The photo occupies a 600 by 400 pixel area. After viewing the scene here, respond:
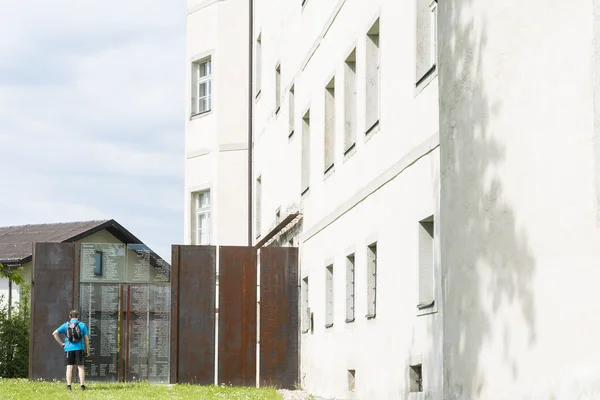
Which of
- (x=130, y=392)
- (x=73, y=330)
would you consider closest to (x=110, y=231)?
(x=73, y=330)

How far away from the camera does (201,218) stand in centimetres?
3312

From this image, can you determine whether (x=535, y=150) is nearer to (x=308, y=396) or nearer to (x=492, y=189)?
(x=492, y=189)

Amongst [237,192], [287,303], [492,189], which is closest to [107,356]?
[287,303]

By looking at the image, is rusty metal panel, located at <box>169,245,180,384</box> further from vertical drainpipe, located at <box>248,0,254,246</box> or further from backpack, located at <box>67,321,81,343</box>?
vertical drainpipe, located at <box>248,0,254,246</box>

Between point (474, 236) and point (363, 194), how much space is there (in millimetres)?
9695

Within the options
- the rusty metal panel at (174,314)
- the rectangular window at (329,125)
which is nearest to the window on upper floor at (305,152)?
the rectangular window at (329,125)

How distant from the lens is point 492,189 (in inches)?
286

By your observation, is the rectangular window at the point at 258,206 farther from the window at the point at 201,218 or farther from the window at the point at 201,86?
A: the window at the point at 201,86

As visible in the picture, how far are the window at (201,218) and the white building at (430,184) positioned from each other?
47 centimetres

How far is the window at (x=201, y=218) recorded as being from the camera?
3262cm

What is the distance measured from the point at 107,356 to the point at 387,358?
419 inches

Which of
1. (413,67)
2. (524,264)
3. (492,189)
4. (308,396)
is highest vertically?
(413,67)

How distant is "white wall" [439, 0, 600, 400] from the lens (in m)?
6.16

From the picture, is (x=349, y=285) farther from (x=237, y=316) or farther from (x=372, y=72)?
(x=237, y=316)
